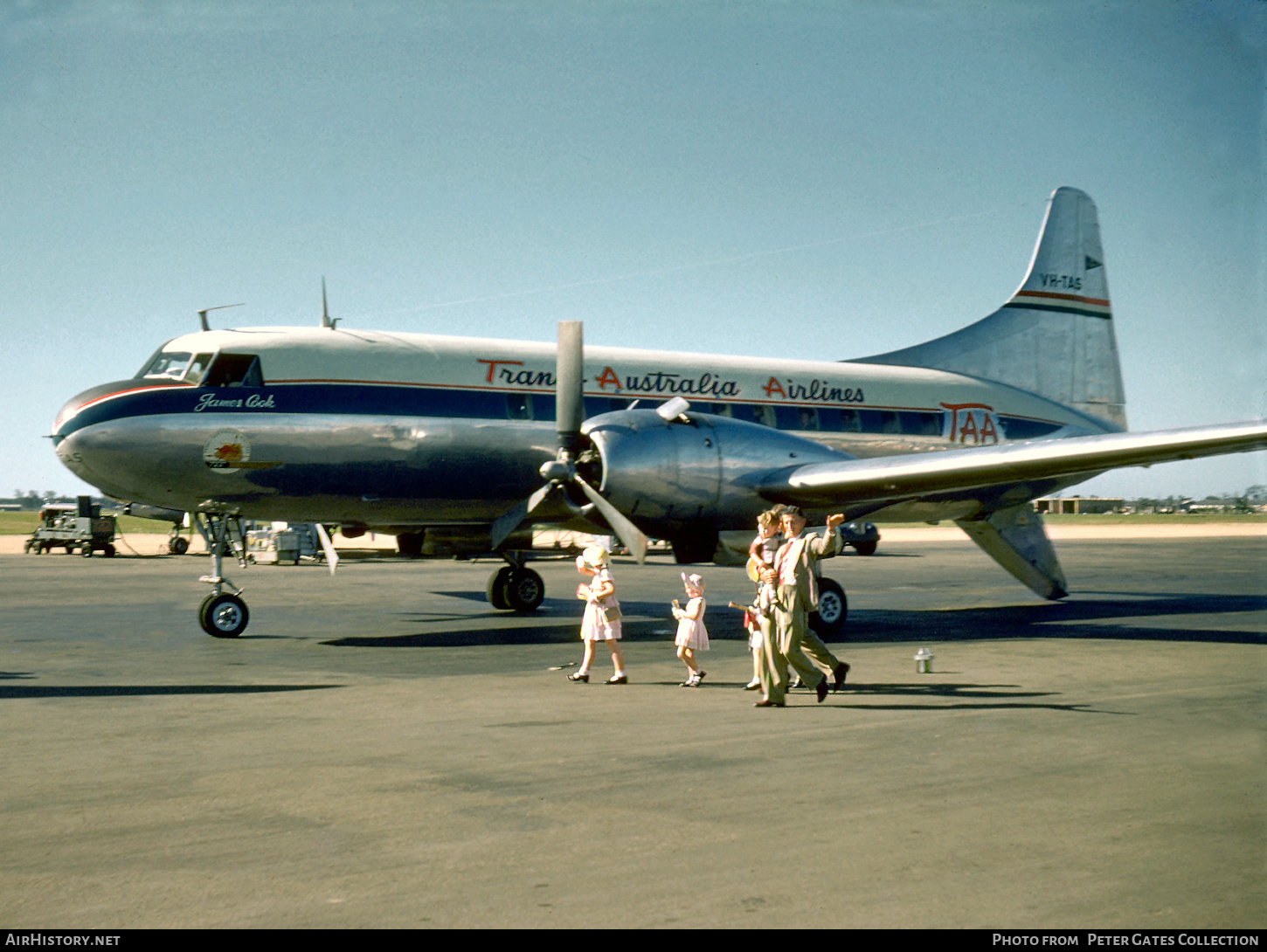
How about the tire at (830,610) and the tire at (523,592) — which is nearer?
the tire at (830,610)

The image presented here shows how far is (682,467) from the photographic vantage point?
15977mm

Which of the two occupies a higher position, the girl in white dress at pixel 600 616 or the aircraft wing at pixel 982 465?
the aircraft wing at pixel 982 465

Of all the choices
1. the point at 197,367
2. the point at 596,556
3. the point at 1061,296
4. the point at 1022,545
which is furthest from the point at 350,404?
the point at 1061,296

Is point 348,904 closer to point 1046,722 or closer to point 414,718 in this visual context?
point 414,718

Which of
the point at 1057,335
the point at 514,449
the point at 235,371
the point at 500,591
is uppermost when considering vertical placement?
the point at 1057,335

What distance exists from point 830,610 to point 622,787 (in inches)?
425

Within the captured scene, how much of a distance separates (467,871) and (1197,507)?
205961 millimetres

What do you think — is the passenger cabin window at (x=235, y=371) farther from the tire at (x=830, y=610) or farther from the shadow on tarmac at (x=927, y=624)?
the tire at (x=830, y=610)

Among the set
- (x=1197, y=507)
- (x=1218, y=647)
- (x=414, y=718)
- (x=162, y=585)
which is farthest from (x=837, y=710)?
(x=1197, y=507)

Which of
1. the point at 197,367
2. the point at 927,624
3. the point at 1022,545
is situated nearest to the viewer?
the point at 197,367

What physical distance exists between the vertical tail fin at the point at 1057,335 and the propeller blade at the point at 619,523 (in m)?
10.4

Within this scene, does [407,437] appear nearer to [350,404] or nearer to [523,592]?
[350,404]

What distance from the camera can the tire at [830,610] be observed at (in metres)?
17.7

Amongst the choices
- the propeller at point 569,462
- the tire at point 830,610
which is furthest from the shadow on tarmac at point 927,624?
the propeller at point 569,462
